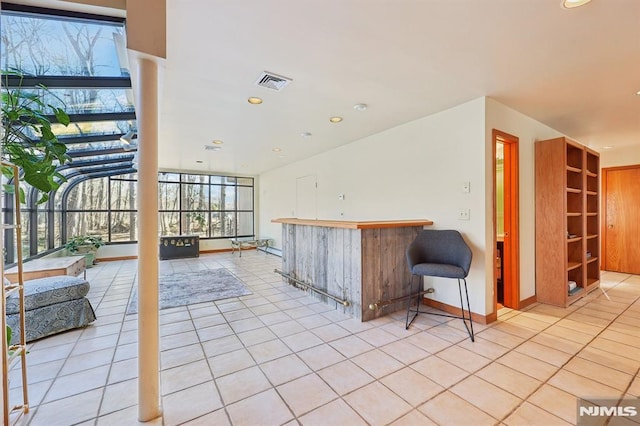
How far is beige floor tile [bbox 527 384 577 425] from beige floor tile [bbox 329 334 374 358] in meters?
1.20

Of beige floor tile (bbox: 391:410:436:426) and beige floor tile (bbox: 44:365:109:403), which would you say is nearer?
beige floor tile (bbox: 391:410:436:426)

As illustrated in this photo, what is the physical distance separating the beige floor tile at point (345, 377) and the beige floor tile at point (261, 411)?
1.29 ft

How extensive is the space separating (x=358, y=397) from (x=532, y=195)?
3593 mm

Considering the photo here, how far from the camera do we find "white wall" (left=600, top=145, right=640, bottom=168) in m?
5.39

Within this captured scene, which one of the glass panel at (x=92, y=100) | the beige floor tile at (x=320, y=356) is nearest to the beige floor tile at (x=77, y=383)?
the beige floor tile at (x=320, y=356)

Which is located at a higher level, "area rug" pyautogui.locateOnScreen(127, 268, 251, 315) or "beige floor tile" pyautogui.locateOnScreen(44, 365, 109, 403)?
"area rug" pyautogui.locateOnScreen(127, 268, 251, 315)

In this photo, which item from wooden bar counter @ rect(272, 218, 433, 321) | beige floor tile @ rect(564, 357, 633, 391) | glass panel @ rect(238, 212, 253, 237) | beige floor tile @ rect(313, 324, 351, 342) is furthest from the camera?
glass panel @ rect(238, 212, 253, 237)

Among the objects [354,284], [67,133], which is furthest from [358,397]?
[67,133]

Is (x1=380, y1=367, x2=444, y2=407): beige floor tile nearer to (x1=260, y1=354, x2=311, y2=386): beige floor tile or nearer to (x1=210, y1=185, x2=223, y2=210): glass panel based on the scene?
(x1=260, y1=354, x2=311, y2=386): beige floor tile

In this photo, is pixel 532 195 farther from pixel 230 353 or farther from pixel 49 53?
pixel 49 53

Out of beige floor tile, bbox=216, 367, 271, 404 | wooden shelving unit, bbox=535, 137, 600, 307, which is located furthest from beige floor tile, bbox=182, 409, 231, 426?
wooden shelving unit, bbox=535, 137, 600, 307

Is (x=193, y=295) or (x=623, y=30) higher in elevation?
(x=623, y=30)

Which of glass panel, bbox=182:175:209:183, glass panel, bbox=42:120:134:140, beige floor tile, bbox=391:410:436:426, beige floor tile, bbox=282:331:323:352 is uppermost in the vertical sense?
glass panel, bbox=42:120:134:140

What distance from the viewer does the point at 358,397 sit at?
6.11ft
